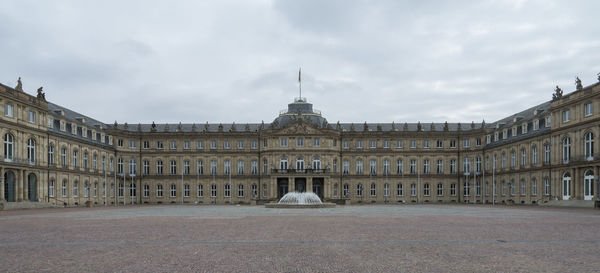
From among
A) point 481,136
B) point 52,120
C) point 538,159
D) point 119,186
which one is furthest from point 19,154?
point 481,136

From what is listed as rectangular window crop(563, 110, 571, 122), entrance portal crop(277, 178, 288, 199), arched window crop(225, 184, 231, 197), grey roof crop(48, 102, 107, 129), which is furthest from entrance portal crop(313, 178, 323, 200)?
rectangular window crop(563, 110, 571, 122)

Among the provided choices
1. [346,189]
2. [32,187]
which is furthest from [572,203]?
[32,187]

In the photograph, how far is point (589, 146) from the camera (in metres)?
52.8

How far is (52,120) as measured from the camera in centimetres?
6469

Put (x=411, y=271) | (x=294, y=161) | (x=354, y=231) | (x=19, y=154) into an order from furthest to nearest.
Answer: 1. (x=294, y=161)
2. (x=19, y=154)
3. (x=354, y=231)
4. (x=411, y=271)

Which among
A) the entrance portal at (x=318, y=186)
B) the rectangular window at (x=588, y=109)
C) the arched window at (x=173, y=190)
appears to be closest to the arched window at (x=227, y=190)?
the arched window at (x=173, y=190)

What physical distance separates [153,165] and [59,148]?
77.0ft

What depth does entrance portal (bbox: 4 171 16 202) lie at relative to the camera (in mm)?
53906

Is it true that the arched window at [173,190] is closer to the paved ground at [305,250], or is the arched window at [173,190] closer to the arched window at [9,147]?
the arched window at [9,147]

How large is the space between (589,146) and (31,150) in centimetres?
5988

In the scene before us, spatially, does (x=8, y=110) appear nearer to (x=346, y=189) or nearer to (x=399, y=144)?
(x=346, y=189)

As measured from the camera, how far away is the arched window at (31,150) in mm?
58031

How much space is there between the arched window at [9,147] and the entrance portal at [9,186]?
1799mm

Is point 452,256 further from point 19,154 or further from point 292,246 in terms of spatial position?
point 19,154
